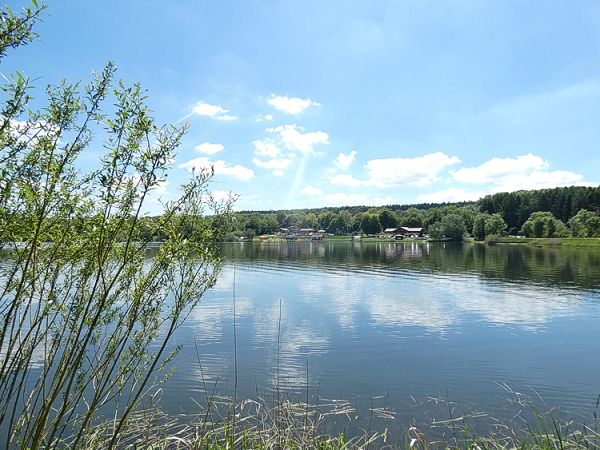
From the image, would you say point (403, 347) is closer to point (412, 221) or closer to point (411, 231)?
point (411, 231)

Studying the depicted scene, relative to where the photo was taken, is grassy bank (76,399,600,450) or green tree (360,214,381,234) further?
green tree (360,214,381,234)

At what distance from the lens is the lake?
39.9 feet

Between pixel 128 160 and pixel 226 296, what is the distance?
26686 mm

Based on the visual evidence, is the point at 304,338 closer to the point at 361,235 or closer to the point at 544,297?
the point at 544,297

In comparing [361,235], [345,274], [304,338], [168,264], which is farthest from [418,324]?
[361,235]

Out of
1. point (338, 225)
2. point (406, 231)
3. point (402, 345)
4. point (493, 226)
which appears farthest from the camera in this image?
point (338, 225)

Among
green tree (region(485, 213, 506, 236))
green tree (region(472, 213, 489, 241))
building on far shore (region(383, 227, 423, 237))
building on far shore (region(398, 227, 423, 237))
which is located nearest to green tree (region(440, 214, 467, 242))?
green tree (region(472, 213, 489, 241))

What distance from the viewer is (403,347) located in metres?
17.3

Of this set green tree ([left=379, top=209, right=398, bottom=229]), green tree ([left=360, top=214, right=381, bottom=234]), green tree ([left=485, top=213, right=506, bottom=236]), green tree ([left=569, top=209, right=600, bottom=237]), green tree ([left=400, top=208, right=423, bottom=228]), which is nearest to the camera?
green tree ([left=569, top=209, right=600, bottom=237])

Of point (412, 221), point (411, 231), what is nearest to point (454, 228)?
point (411, 231)

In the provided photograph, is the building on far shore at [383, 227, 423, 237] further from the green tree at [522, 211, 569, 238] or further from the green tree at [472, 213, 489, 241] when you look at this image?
the green tree at [522, 211, 569, 238]

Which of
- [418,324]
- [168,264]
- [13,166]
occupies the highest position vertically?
[13,166]

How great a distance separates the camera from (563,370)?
1445cm

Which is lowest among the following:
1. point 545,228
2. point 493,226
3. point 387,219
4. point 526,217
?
point 545,228
